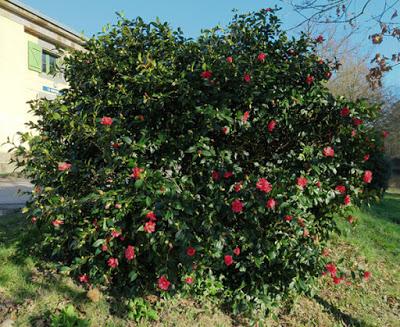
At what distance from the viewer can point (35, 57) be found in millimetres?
13680

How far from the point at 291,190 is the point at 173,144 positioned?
1047 millimetres

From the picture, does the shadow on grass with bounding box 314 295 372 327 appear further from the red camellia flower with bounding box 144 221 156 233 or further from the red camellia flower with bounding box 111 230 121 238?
the red camellia flower with bounding box 111 230 121 238

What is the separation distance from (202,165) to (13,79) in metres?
12.4

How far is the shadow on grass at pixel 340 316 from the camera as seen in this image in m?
3.60

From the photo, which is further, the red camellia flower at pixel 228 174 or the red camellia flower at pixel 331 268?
the red camellia flower at pixel 331 268

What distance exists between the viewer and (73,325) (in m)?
2.65

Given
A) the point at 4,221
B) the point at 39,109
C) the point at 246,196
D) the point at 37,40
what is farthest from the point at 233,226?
the point at 37,40

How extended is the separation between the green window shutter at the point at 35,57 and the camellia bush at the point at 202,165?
11651 millimetres

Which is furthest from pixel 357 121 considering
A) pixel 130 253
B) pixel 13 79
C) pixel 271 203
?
pixel 13 79

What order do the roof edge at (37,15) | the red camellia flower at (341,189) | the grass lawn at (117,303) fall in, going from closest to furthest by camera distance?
the grass lawn at (117,303) → the red camellia flower at (341,189) → the roof edge at (37,15)

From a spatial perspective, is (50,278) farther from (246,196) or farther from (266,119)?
(266,119)

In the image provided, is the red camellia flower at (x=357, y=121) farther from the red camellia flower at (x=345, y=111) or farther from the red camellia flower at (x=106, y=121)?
the red camellia flower at (x=106, y=121)

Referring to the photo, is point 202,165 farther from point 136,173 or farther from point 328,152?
point 328,152

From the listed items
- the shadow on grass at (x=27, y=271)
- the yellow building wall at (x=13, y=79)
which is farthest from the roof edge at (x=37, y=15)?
the shadow on grass at (x=27, y=271)
